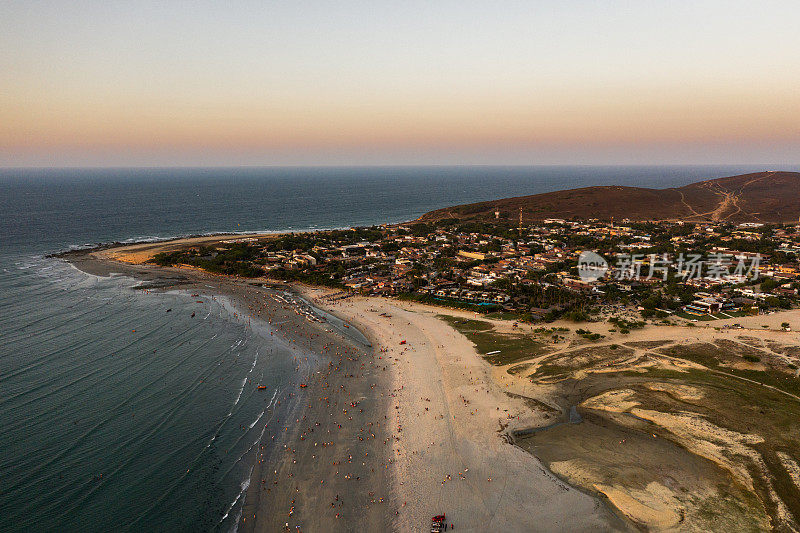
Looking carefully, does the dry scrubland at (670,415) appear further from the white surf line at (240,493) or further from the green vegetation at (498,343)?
the white surf line at (240,493)

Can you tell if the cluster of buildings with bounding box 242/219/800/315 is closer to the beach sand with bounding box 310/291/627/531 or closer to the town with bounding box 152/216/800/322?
the town with bounding box 152/216/800/322

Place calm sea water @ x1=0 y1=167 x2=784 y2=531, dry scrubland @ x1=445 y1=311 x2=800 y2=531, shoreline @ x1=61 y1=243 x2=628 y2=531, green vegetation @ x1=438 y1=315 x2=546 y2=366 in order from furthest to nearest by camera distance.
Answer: green vegetation @ x1=438 y1=315 x2=546 y2=366
calm sea water @ x1=0 y1=167 x2=784 y2=531
dry scrubland @ x1=445 y1=311 x2=800 y2=531
shoreline @ x1=61 y1=243 x2=628 y2=531

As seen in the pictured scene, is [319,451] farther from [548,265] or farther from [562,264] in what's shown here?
[562,264]

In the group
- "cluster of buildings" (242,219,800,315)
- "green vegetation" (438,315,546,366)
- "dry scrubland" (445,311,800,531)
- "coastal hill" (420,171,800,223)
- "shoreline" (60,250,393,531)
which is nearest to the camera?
"shoreline" (60,250,393,531)

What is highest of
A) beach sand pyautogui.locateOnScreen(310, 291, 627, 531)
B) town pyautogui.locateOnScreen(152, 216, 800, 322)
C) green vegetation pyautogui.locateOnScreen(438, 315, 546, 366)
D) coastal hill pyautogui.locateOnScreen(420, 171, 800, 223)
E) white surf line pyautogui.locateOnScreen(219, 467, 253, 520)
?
coastal hill pyautogui.locateOnScreen(420, 171, 800, 223)

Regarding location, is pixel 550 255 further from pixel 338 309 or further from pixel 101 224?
pixel 101 224

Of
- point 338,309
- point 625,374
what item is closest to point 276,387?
point 338,309

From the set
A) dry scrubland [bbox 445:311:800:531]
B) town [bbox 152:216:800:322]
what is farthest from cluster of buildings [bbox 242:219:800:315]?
dry scrubland [bbox 445:311:800:531]
